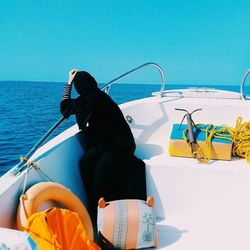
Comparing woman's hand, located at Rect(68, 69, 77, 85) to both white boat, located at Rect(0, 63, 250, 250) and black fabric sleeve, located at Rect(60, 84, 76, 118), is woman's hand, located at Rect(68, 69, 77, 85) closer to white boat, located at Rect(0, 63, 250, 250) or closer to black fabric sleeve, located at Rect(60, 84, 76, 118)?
black fabric sleeve, located at Rect(60, 84, 76, 118)

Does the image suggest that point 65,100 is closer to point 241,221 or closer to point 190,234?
point 190,234

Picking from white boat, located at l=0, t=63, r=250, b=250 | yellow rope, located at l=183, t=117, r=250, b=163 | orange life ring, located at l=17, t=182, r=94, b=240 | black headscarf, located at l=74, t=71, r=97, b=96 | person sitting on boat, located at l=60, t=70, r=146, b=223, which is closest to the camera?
orange life ring, located at l=17, t=182, r=94, b=240

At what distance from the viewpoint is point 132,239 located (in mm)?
2412

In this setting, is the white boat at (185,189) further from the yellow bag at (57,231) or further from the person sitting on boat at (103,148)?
the yellow bag at (57,231)

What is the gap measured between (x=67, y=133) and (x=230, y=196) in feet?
4.97

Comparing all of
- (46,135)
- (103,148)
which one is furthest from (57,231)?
(103,148)

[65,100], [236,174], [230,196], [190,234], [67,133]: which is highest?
[65,100]

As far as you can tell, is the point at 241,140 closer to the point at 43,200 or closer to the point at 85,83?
the point at 85,83

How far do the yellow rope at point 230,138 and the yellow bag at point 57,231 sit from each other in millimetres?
1527

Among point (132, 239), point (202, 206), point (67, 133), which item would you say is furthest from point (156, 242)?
point (67, 133)

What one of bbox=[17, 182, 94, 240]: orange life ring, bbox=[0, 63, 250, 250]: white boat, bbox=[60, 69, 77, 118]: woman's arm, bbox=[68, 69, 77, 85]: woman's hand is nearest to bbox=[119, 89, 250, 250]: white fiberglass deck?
bbox=[0, 63, 250, 250]: white boat

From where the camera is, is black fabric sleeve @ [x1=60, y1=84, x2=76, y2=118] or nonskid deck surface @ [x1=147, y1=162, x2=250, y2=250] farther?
black fabric sleeve @ [x1=60, y1=84, x2=76, y2=118]

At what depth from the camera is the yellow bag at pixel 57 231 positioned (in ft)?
5.86

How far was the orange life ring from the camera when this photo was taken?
2.00 metres
